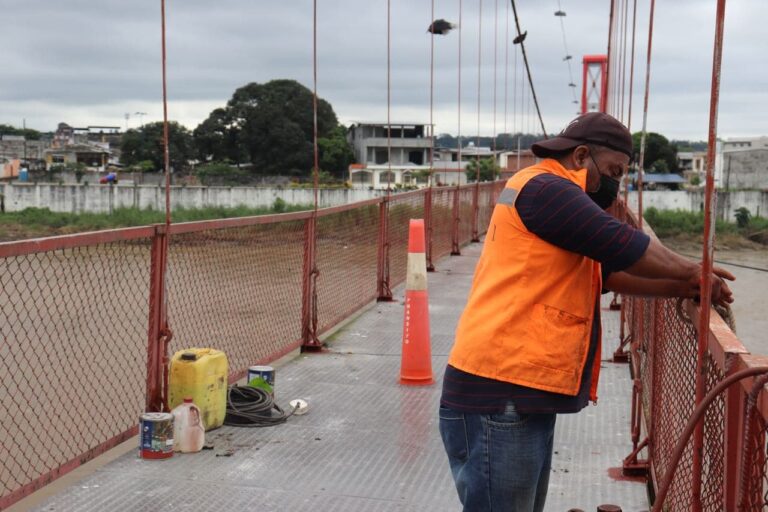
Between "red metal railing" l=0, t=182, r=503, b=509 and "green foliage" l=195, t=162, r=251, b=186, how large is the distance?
5179cm

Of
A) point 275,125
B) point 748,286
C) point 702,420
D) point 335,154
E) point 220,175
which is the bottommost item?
point 748,286

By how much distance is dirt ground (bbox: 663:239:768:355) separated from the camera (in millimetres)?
22734

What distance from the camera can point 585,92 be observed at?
59.4 meters

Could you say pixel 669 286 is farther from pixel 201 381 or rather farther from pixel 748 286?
pixel 748 286

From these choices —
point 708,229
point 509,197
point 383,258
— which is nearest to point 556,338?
A: point 509,197

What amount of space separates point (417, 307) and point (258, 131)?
71632mm

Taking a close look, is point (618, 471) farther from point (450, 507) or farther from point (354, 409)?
point (354, 409)

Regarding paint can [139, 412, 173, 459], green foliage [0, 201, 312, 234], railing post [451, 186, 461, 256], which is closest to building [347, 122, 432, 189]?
green foliage [0, 201, 312, 234]

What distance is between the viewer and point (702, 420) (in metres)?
2.69

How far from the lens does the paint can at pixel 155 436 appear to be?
5074 millimetres

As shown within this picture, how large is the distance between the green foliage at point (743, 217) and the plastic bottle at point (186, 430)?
54028mm

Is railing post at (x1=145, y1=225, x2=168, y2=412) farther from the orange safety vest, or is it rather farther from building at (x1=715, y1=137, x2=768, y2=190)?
building at (x1=715, y1=137, x2=768, y2=190)

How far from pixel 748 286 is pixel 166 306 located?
31892mm

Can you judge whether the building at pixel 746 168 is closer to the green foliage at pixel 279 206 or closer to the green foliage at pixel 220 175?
the green foliage at pixel 220 175
